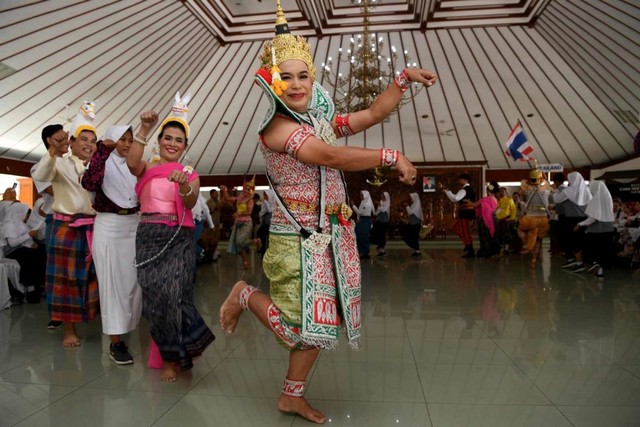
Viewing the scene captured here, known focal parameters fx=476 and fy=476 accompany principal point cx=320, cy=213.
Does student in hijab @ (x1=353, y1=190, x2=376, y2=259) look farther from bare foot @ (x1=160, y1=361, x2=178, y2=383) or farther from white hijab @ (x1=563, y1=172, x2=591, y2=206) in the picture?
bare foot @ (x1=160, y1=361, x2=178, y2=383)

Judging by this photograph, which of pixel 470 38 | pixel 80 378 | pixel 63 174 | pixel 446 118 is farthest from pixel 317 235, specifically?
pixel 446 118

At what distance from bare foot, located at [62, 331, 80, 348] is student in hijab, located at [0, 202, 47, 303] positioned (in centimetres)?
202

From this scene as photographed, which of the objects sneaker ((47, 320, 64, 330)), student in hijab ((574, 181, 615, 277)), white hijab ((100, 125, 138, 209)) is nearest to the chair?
sneaker ((47, 320, 64, 330))

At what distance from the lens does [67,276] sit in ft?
9.27

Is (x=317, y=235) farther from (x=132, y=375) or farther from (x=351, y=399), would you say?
(x=132, y=375)

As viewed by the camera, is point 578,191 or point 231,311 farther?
point 578,191

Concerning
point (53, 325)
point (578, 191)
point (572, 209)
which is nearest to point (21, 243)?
point (53, 325)

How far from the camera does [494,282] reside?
5.18m

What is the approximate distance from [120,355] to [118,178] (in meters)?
0.91

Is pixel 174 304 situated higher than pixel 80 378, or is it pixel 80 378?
pixel 174 304

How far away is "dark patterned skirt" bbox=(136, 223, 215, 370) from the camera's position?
85.6 inches

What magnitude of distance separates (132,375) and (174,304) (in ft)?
1.44

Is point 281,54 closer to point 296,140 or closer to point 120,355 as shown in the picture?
point 296,140

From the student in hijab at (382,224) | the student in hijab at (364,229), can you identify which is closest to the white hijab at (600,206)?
the student in hijab at (364,229)
